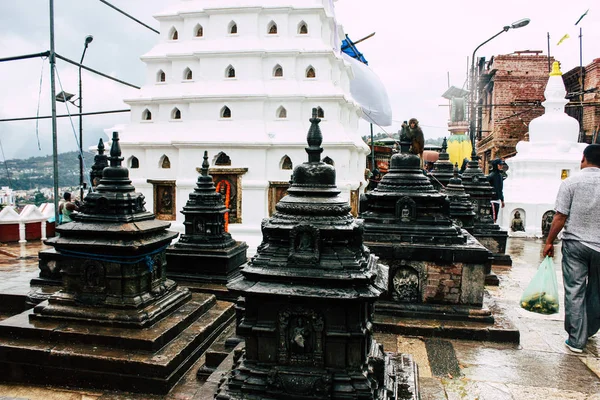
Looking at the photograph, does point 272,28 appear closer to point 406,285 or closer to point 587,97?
point 406,285

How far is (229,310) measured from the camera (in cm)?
711

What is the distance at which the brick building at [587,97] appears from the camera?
20436mm

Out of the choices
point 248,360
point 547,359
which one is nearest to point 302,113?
point 547,359

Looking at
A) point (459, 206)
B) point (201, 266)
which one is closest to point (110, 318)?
point (201, 266)

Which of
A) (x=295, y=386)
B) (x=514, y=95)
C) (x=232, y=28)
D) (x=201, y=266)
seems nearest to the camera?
(x=295, y=386)

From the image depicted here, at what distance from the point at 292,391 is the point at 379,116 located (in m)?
25.0

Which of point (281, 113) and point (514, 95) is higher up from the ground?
point (514, 95)

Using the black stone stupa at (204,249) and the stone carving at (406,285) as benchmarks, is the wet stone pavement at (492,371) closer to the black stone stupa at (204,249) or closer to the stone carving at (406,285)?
the stone carving at (406,285)

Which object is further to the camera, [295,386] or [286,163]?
[286,163]

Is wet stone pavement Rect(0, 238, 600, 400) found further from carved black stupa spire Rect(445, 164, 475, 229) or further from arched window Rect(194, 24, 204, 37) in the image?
arched window Rect(194, 24, 204, 37)

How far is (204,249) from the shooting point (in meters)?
8.75

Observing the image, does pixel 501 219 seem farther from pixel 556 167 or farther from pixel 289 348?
pixel 289 348

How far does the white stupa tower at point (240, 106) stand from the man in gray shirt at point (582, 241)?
379 inches

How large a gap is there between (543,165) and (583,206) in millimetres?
12512
